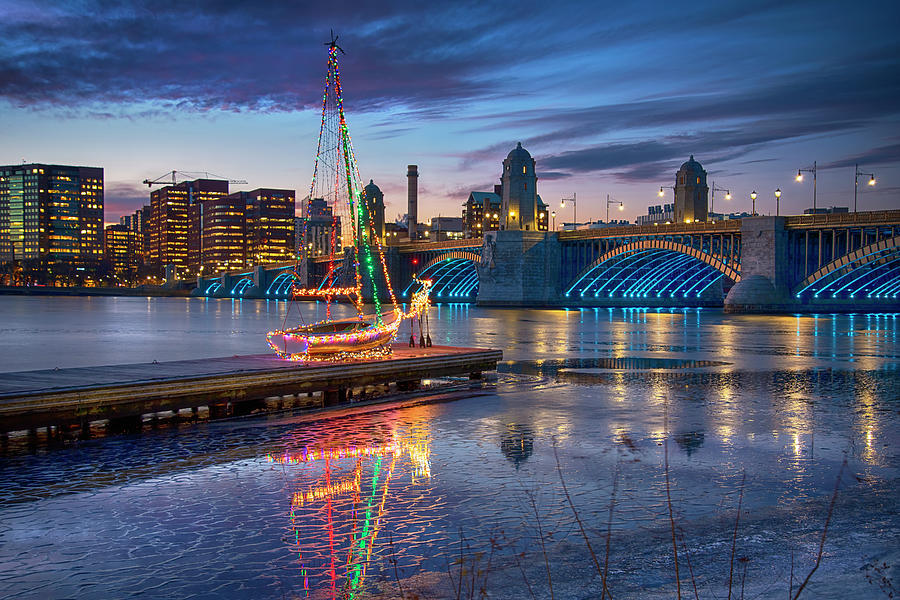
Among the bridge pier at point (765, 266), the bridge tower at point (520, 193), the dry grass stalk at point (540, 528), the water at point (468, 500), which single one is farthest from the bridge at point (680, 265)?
the dry grass stalk at point (540, 528)

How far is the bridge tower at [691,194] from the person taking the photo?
124 metres

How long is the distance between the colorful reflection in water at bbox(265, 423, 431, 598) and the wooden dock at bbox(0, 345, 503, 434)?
4494 mm

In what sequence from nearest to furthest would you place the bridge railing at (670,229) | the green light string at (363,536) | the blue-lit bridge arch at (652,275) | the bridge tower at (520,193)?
the green light string at (363,536) < the bridge railing at (670,229) < the blue-lit bridge arch at (652,275) < the bridge tower at (520,193)

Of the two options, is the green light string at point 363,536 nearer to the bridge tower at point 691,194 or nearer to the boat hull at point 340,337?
the boat hull at point 340,337

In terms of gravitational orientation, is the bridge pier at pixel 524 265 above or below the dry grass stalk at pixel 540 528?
above

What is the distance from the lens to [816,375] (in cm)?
3284

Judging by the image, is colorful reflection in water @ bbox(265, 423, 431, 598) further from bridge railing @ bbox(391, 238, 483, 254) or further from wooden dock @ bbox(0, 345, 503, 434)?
bridge railing @ bbox(391, 238, 483, 254)

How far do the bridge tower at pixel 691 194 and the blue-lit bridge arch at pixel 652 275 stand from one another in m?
7.30

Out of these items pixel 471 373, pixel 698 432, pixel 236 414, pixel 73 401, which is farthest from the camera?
pixel 471 373

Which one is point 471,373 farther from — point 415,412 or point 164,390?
point 164,390

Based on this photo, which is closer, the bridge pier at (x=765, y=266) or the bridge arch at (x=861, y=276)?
the bridge arch at (x=861, y=276)

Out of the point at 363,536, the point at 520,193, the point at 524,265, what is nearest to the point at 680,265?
the point at 524,265

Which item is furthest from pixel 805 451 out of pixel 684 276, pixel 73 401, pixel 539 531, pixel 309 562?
pixel 684 276

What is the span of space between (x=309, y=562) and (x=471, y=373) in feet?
66.2
